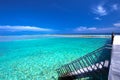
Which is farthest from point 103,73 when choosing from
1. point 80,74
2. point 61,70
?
point 61,70

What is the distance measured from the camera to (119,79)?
329 cm

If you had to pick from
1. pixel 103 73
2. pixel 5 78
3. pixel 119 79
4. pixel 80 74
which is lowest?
pixel 5 78

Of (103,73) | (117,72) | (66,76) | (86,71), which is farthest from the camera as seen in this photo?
(66,76)

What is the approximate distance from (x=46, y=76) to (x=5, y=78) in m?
4.71

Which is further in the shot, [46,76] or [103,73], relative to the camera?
[46,76]

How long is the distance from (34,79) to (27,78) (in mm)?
846

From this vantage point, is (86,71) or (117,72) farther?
(86,71)

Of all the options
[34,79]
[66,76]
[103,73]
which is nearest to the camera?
[103,73]

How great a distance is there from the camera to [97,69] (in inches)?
273

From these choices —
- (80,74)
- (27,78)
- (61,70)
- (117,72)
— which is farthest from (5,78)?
(117,72)

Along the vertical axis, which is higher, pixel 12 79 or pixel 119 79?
pixel 119 79

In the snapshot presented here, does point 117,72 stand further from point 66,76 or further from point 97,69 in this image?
point 66,76

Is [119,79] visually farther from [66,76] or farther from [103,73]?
[66,76]

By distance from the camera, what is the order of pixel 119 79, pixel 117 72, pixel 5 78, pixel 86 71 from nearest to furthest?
pixel 119 79, pixel 117 72, pixel 86 71, pixel 5 78
